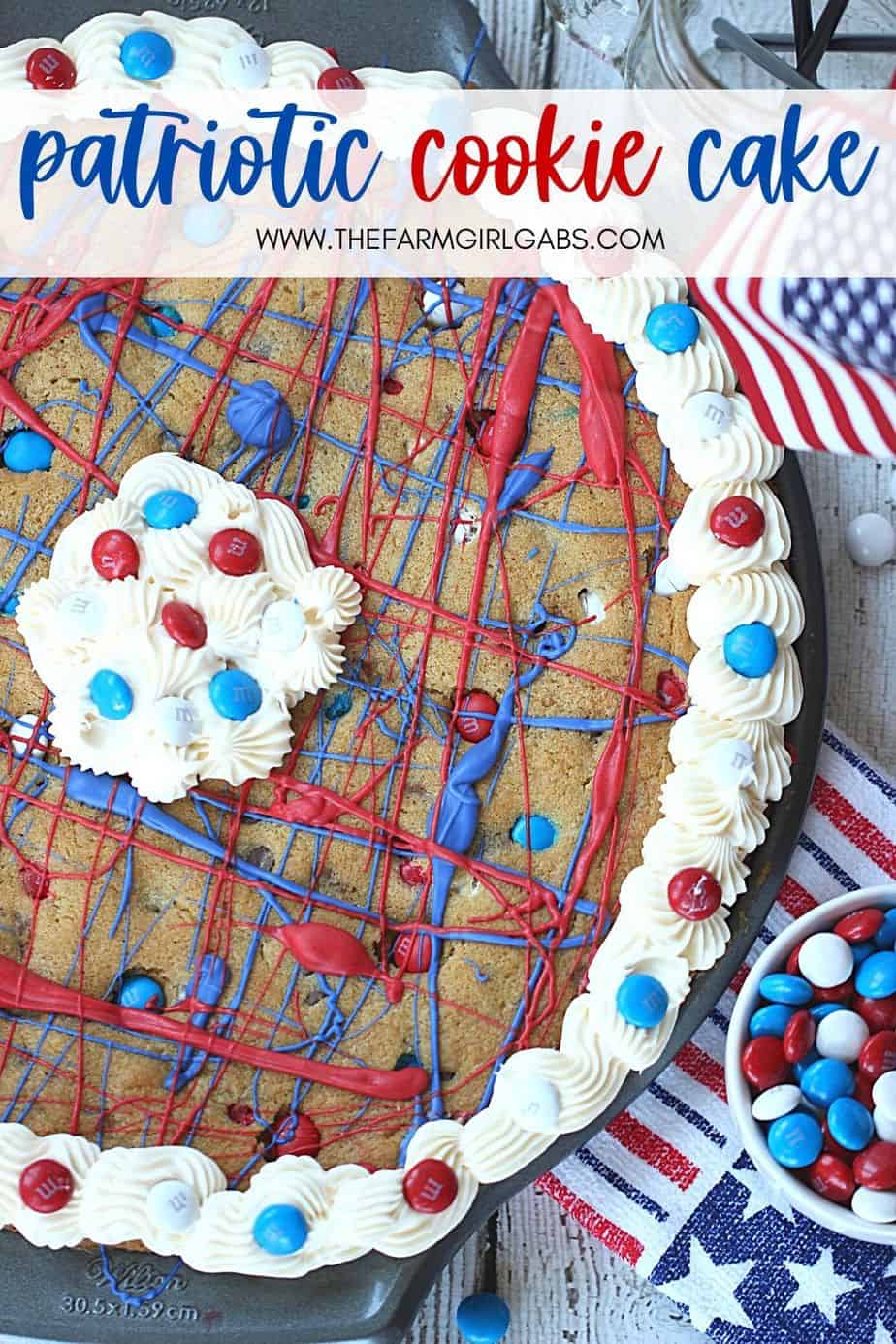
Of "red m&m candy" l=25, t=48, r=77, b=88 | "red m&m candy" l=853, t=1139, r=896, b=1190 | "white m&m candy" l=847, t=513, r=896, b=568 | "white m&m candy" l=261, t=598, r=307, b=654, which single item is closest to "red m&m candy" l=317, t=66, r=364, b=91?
"red m&m candy" l=25, t=48, r=77, b=88

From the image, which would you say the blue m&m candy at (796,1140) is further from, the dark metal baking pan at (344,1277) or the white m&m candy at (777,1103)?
the dark metal baking pan at (344,1277)

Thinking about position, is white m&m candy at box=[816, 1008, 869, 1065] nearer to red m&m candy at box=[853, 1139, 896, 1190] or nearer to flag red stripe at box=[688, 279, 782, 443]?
red m&m candy at box=[853, 1139, 896, 1190]

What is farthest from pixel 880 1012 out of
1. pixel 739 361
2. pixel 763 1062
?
pixel 739 361

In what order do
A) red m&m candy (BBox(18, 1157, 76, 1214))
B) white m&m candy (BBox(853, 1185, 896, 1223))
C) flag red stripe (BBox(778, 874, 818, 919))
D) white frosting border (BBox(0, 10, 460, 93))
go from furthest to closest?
flag red stripe (BBox(778, 874, 818, 919))
white frosting border (BBox(0, 10, 460, 93))
white m&m candy (BBox(853, 1185, 896, 1223))
red m&m candy (BBox(18, 1157, 76, 1214))

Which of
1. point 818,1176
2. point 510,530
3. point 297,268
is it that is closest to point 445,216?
point 297,268

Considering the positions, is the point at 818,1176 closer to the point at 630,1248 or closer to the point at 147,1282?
the point at 630,1248

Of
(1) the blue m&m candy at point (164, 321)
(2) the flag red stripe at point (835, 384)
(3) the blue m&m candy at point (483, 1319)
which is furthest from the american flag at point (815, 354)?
(3) the blue m&m candy at point (483, 1319)
